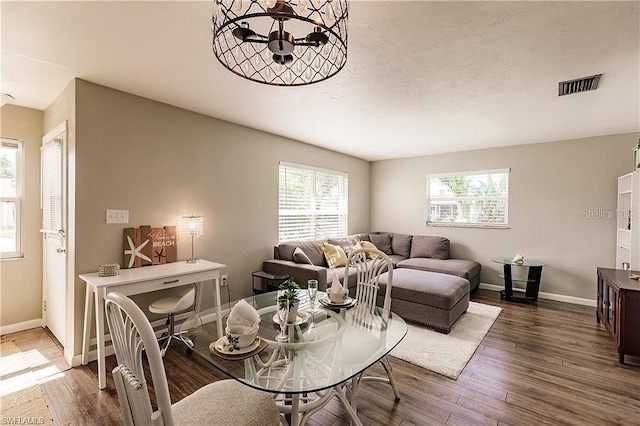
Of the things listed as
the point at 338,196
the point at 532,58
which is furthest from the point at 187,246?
the point at 532,58

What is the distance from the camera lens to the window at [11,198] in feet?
10.4

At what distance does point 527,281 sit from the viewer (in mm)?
4465

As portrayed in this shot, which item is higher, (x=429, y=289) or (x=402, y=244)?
(x=402, y=244)

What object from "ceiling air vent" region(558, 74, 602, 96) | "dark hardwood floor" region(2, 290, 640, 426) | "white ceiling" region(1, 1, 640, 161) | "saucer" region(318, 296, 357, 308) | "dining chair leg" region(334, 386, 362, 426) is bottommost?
"dark hardwood floor" region(2, 290, 640, 426)

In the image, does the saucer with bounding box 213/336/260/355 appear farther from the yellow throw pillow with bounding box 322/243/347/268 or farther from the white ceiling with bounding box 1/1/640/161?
the yellow throw pillow with bounding box 322/243/347/268

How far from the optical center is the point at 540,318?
384cm

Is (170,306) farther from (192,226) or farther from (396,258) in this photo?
(396,258)

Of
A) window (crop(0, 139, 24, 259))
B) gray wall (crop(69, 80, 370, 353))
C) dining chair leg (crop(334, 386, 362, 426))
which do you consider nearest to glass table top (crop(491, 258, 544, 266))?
gray wall (crop(69, 80, 370, 353))

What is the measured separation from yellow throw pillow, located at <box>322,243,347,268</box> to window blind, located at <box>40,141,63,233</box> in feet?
10.4

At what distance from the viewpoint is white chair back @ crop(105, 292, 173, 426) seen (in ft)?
3.15

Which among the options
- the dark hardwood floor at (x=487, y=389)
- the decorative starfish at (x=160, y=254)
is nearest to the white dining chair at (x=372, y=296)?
the dark hardwood floor at (x=487, y=389)

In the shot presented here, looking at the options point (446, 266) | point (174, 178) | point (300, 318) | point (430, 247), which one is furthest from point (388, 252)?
point (300, 318)

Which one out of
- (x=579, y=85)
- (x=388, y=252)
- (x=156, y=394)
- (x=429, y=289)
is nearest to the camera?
(x=156, y=394)

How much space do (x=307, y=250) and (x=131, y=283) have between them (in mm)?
2427
